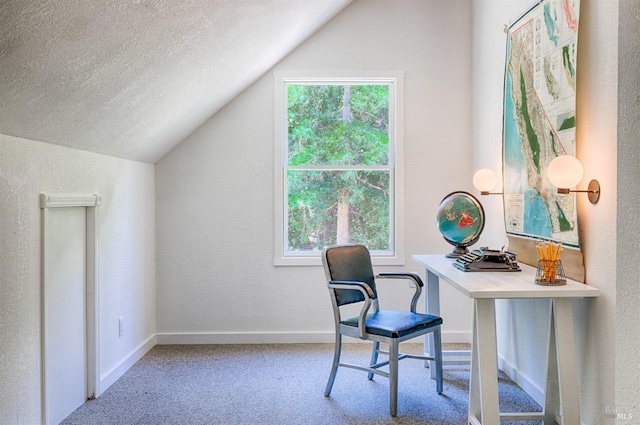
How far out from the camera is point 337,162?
470cm

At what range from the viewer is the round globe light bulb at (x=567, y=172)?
2475 mm

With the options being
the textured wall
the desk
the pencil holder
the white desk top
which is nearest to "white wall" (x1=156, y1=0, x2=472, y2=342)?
the white desk top

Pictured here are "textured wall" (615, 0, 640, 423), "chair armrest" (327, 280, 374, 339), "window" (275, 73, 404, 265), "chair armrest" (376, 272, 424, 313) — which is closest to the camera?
"textured wall" (615, 0, 640, 423)

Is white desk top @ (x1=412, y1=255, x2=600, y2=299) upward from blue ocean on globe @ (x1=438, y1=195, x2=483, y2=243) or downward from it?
downward

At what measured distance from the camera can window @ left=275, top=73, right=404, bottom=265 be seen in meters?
4.67

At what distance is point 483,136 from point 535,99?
117 cm

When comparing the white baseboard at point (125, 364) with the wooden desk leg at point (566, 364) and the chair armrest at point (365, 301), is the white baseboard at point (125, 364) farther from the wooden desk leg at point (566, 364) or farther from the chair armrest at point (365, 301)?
the wooden desk leg at point (566, 364)

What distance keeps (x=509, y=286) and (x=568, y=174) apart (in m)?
0.58

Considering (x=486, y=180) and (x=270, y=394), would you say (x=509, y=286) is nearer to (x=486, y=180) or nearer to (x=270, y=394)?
(x=486, y=180)

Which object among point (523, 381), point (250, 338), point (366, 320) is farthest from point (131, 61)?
point (523, 381)

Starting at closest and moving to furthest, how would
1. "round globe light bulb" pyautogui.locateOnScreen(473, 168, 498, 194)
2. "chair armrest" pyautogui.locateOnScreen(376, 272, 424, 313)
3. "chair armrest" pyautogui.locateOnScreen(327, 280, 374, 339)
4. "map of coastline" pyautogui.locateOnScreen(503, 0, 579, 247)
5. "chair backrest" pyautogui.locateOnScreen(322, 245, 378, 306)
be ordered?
"map of coastline" pyautogui.locateOnScreen(503, 0, 579, 247) → "chair armrest" pyautogui.locateOnScreen(327, 280, 374, 339) → "chair backrest" pyautogui.locateOnScreen(322, 245, 378, 306) → "chair armrest" pyautogui.locateOnScreen(376, 272, 424, 313) → "round globe light bulb" pyautogui.locateOnScreen(473, 168, 498, 194)

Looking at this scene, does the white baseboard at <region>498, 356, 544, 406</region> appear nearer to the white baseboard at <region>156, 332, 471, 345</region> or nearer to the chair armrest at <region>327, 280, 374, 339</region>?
the white baseboard at <region>156, 332, 471, 345</region>

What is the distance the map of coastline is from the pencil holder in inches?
8.5

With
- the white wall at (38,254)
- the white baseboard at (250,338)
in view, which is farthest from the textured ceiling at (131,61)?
the white baseboard at (250,338)
